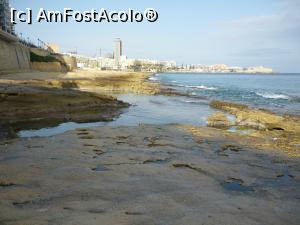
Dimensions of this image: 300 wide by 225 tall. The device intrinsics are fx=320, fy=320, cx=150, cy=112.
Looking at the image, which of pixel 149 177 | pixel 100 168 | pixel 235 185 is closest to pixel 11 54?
pixel 100 168

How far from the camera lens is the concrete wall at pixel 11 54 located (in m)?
37.5

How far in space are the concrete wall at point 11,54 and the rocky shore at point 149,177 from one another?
30.1m

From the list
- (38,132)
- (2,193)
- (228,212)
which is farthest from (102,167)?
(38,132)

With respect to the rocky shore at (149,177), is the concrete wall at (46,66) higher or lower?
higher

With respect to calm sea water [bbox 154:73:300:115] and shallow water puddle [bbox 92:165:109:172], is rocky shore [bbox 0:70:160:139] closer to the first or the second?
shallow water puddle [bbox 92:165:109:172]

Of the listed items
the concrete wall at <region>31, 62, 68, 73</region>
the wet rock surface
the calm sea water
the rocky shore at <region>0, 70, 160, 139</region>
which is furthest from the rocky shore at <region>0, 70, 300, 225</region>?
the concrete wall at <region>31, 62, 68, 73</region>

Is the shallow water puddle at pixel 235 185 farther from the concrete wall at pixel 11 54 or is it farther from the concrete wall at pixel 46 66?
the concrete wall at pixel 46 66

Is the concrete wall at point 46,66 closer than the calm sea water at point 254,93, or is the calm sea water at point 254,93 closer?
the calm sea water at point 254,93

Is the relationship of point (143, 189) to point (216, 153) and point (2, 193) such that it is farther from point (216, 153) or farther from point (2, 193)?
point (216, 153)

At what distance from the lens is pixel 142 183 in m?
5.07

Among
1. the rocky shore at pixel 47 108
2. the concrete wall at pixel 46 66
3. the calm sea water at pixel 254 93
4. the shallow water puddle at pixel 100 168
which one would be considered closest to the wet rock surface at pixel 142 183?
the shallow water puddle at pixel 100 168

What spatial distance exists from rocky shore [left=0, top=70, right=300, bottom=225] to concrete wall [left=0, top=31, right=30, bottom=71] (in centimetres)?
3012

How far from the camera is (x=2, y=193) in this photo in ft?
14.0

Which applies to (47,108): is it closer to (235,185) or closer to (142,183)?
(142,183)
